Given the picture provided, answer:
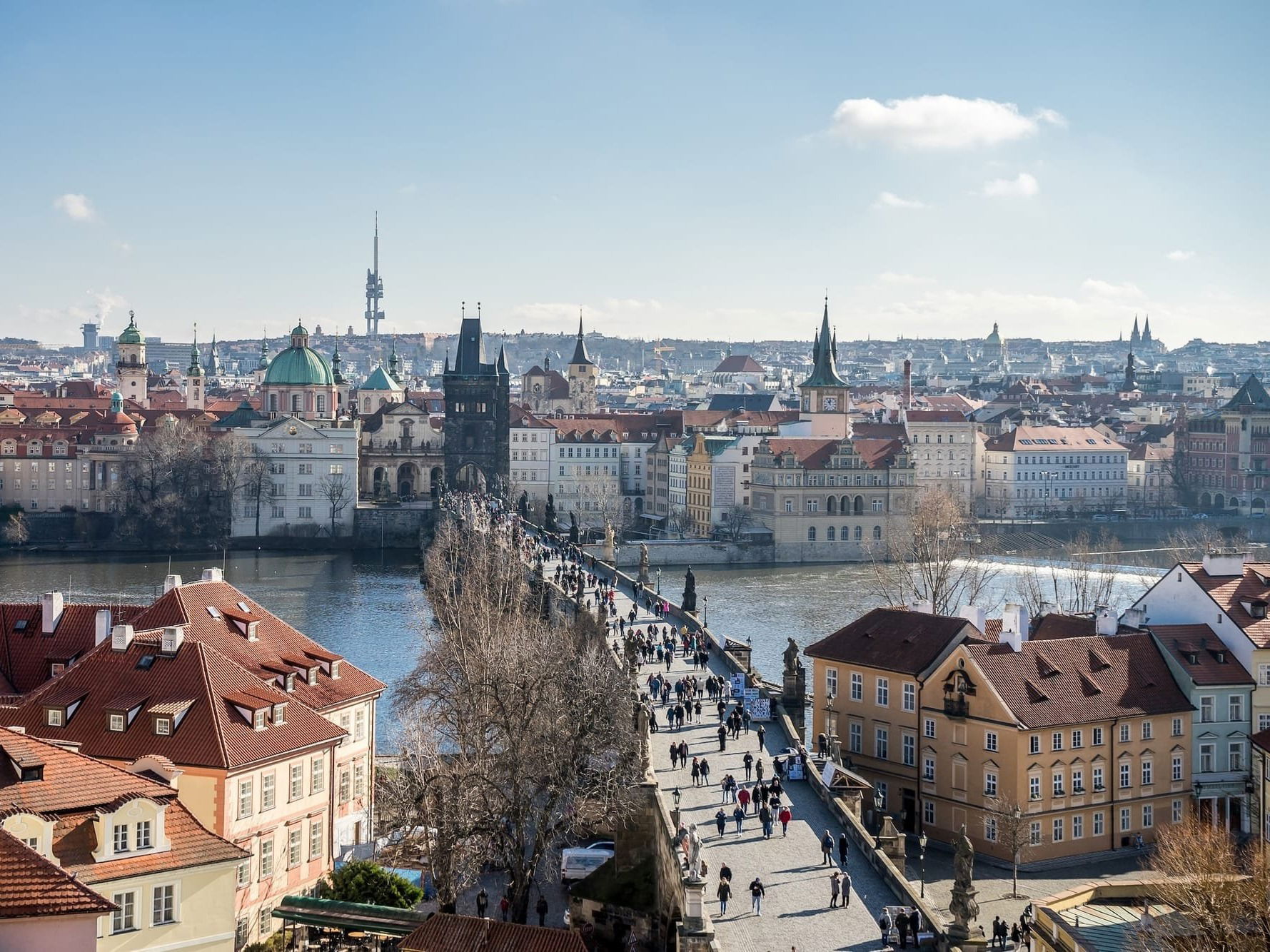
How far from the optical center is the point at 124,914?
23.0 meters

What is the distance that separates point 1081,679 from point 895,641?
4.30 metres

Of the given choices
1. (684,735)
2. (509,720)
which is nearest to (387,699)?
(684,735)

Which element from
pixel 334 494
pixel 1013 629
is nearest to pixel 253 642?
pixel 1013 629

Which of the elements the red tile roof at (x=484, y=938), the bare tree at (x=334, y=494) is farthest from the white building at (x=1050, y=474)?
the red tile roof at (x=484, y=938)

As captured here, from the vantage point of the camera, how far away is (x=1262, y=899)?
22.0 meters

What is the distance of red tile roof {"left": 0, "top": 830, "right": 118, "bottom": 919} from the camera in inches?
809

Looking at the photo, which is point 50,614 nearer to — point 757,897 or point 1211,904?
point 757,897

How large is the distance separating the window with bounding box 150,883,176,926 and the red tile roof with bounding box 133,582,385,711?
8.69 meters

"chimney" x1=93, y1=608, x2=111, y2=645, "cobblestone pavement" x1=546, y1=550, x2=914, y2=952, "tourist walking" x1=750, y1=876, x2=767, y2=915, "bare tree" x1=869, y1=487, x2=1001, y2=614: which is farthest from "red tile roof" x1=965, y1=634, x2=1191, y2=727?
"chimney" x1=93, y1=608, x2=111, y2=645

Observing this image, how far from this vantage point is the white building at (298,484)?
340ft

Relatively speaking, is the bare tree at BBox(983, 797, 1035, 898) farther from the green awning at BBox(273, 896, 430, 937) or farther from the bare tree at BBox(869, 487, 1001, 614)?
→ the bare tree at BBox(869, 487, 1001, 614)

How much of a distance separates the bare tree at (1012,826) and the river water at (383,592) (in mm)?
16792

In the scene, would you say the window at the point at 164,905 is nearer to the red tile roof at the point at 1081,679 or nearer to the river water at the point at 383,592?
the red tile roof at the point at 1081,679

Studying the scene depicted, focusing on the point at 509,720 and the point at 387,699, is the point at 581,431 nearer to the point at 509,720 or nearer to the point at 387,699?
the point at 387,699
